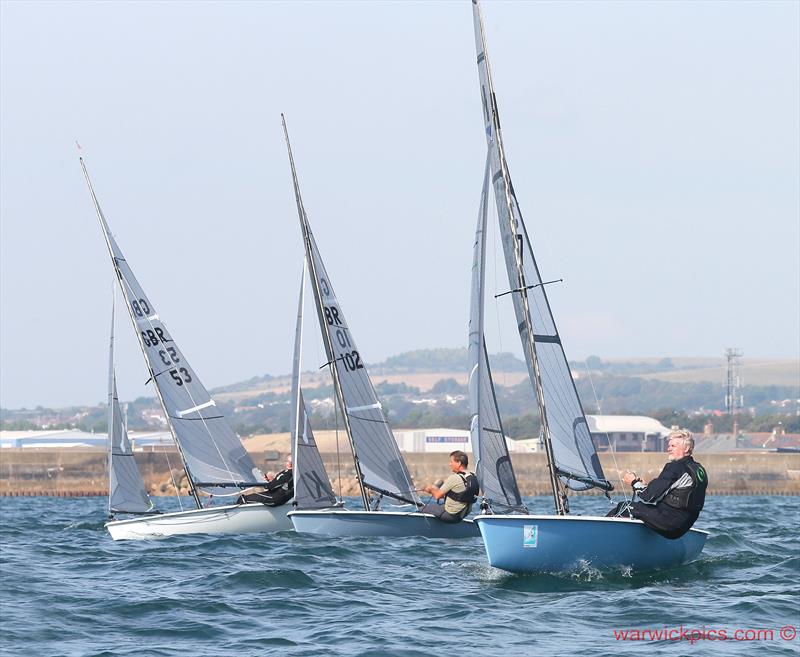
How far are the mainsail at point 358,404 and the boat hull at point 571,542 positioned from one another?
363 inches

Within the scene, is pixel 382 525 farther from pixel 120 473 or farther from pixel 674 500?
pixel 674 500

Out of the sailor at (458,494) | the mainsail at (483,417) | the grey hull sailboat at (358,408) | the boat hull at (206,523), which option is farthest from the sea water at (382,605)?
the grey hull sailboat at (358,408)

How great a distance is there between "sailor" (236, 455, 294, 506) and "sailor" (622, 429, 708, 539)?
10582 mm

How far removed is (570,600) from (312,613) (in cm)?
269

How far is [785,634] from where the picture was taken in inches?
468

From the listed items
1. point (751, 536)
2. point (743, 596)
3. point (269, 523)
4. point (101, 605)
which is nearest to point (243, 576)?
point (101, 605)

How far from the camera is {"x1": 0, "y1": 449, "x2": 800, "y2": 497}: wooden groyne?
64.4 meters

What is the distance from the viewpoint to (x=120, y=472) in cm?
2666

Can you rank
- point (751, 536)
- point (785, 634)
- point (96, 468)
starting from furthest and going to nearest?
point (96, 468) < point (751, 536) < point (785, 634)

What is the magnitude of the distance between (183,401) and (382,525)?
588 cm

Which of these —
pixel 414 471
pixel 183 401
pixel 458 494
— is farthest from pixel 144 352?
pixel 414 471

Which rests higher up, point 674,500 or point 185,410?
point 185,410

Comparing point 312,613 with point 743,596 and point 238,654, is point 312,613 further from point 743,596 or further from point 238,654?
point 743,596

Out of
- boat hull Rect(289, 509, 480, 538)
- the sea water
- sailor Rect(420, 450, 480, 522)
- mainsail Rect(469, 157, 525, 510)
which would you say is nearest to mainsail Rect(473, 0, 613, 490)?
mainsail Rect(469, 157, 525, 510)
